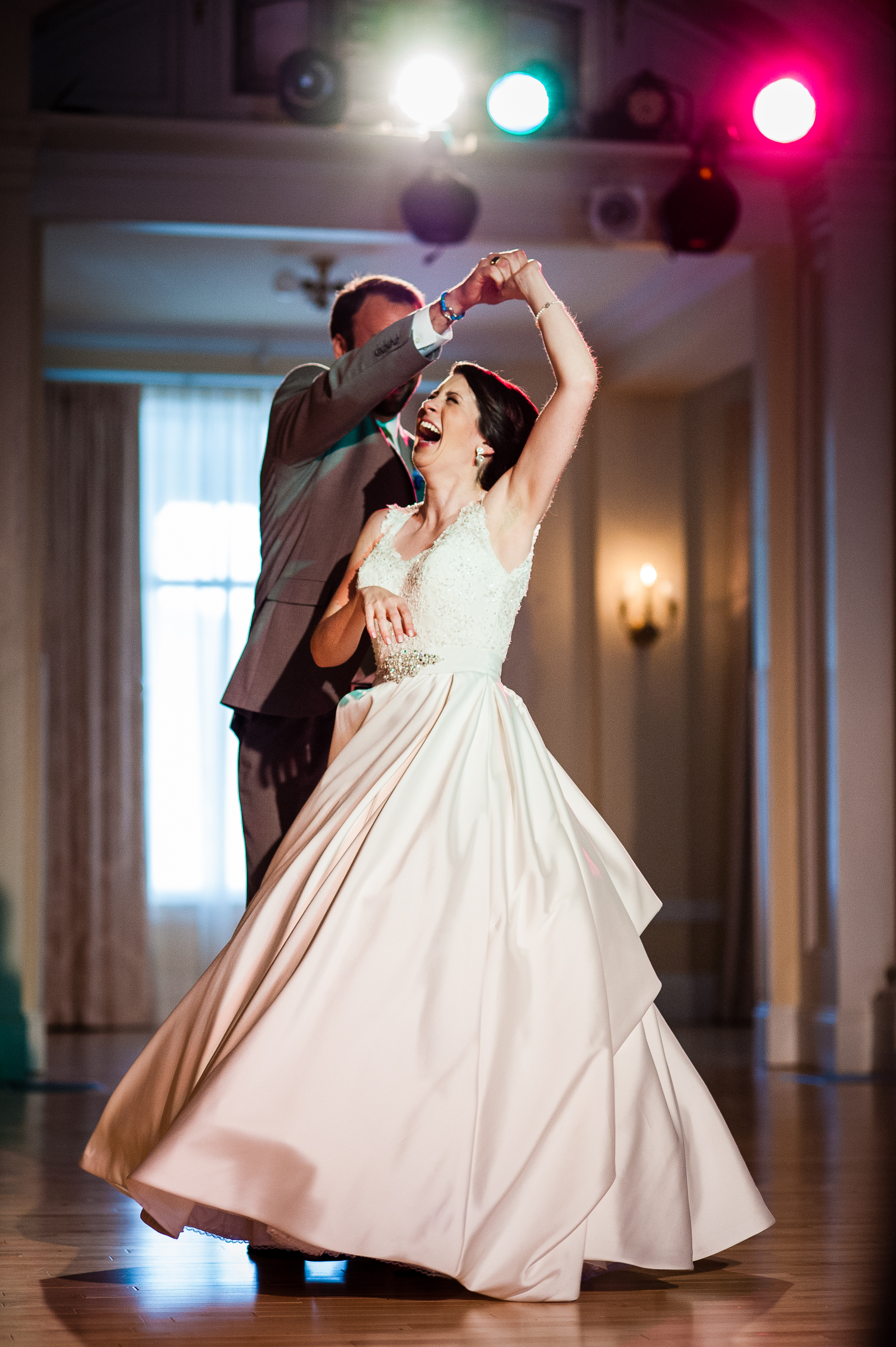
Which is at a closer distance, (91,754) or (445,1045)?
(445,1045)

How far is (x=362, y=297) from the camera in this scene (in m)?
3.15

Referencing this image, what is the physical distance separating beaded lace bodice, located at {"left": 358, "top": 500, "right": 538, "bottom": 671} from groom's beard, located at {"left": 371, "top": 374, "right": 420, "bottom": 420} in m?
0.60

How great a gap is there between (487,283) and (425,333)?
0.63ft

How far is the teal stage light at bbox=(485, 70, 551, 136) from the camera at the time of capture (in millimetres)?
5488

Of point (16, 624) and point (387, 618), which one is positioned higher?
Result: point (16, 624)

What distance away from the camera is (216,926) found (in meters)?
7.75

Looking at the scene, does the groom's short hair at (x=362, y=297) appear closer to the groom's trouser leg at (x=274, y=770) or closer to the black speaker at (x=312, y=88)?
the groom's trouser leg at (x=274, y=770)

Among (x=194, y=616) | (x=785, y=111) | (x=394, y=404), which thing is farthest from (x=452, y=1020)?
(x=194, y=616)

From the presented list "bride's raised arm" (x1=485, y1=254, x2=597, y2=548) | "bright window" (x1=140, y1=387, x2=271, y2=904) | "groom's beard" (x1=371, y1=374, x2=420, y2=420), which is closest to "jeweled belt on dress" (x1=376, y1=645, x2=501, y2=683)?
"bride's raised arm" (x1=485, y1=254, x2=597, y2=548)

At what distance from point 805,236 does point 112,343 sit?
3.70 meters

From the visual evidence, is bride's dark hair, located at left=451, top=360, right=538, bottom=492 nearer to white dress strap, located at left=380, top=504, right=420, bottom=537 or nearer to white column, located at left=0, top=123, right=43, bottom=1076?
white dress strap, located at left=380, top=504, right=420, bottom=537

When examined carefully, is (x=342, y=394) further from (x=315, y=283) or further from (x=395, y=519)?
(x=315, y=283)

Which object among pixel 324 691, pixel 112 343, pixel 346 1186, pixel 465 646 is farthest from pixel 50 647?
pixel 346 1186

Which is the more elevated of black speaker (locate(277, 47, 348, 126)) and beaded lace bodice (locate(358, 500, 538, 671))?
black speaker (locate(277, 47, 348, 126))
